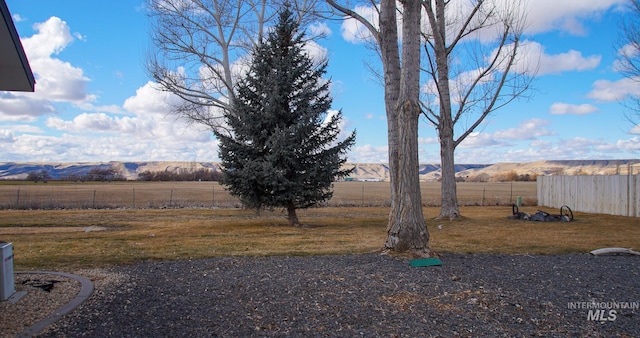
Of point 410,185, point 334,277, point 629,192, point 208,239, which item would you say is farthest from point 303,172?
point 629,192

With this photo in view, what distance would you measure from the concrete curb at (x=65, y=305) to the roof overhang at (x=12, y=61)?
9.53 ft

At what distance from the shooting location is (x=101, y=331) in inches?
164

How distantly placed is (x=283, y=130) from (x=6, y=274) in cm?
953

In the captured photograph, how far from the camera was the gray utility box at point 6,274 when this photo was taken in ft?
16.5

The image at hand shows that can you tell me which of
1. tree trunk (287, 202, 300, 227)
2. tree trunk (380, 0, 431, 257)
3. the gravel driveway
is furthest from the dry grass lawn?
→ the gravel driveway

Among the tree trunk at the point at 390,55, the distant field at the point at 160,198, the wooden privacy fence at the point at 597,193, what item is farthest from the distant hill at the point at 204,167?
the tree trunk at the point at 390,55

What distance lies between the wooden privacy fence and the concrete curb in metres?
21.7

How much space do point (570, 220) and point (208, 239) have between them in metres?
13.9

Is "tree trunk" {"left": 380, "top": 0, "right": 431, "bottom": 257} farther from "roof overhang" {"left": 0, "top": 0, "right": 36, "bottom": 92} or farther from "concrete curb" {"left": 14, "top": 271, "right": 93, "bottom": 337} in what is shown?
"roof overhang" {"left": 0, "top": 0, "right": 36, "bottom": 92}

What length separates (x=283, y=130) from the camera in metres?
14.0

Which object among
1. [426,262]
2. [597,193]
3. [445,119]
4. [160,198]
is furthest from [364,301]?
[160,198]

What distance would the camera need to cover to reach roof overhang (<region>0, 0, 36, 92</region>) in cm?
551

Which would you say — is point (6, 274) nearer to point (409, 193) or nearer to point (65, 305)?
point (65, 305)

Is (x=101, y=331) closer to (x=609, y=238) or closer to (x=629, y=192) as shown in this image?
(x=609, y=238)
